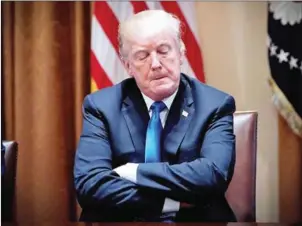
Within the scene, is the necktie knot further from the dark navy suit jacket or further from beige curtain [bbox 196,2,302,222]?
beige curtain [bbox 196,2,302,222]

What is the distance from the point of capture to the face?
1572mm

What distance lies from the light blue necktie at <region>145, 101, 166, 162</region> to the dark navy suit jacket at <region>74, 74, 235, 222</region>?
0.02 m

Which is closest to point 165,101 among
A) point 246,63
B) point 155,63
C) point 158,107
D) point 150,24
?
point 158,107

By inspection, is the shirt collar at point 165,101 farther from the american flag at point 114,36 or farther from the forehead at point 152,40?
the american flag at point 114,36

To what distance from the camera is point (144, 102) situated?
1.63 m

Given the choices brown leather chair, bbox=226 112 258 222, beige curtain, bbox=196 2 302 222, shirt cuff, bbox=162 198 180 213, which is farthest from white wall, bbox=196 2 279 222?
shirt cuff, bbox=162 198 180 213

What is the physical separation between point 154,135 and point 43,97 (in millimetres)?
699

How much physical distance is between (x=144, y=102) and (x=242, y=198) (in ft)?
1.56

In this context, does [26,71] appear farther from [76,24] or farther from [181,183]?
[181,183]

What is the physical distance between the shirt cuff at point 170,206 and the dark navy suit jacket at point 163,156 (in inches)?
0.6

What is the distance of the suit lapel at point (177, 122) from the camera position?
1.57 m

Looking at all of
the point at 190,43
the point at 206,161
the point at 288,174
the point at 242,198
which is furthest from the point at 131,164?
the point at 288,174

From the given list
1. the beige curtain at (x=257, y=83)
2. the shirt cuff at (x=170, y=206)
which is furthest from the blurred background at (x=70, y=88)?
the shirt cuff at (x=170, y=206)

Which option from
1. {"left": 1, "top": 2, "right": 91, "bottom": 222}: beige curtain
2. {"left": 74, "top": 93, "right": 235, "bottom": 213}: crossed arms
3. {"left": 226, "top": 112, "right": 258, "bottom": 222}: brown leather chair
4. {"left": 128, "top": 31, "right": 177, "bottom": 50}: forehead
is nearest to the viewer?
{"left": 74, "top": 93, "right": 235, "bottom": 213}: crossed arms
